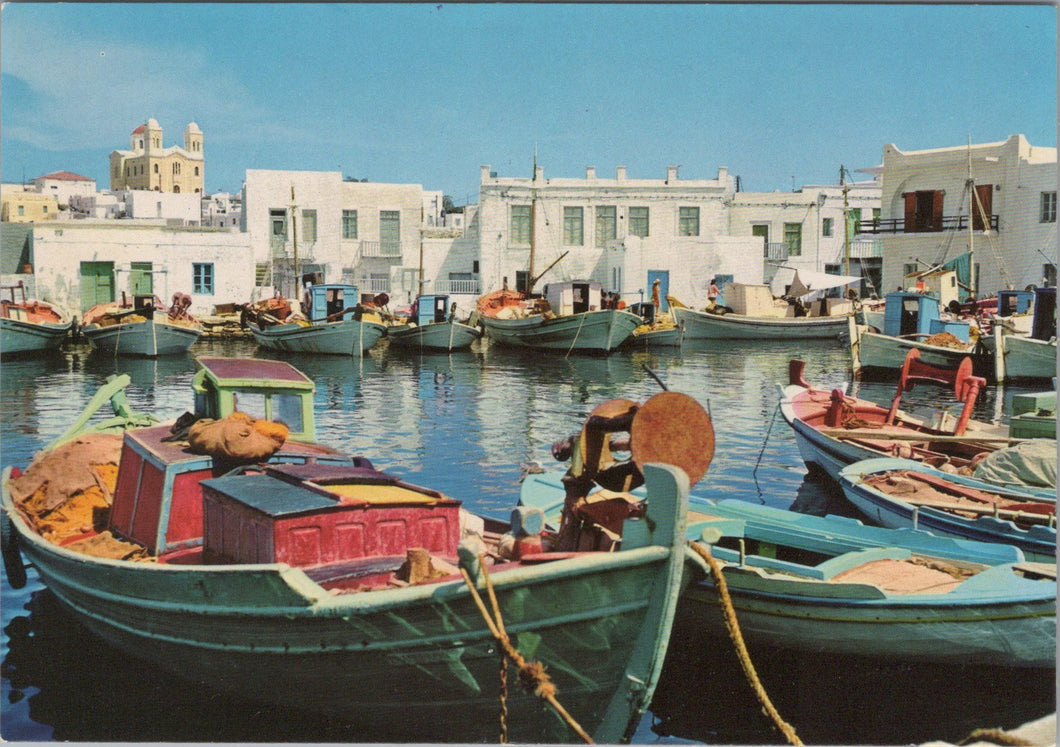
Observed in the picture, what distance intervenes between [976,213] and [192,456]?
36428mm

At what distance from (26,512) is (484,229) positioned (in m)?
37.9

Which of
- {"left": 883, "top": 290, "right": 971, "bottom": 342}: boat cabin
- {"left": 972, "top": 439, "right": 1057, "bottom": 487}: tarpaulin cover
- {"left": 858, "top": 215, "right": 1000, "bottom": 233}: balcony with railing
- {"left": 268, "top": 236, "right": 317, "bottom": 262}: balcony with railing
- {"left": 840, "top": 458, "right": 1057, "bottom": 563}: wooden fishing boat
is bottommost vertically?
{"left": 840, "top": 458, "right": 1057, "bottom": 563}: wooden fishing boat

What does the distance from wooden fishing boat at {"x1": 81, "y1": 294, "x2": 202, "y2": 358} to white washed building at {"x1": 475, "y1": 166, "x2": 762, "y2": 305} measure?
1603 cm

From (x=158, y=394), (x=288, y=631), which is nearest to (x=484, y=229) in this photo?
(x=158, y=394)

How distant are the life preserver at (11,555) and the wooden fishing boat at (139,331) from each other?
24.6 m

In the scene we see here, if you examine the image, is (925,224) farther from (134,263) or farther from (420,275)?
(134,263)

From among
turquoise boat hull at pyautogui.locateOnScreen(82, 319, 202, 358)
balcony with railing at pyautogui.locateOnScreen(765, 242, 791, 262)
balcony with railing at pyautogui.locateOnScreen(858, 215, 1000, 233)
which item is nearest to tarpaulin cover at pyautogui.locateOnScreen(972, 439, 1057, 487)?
turquoise boat hull at pyautogui.locateOnScreen(82, 319, 202, 358)

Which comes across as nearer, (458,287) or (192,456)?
(192,456)

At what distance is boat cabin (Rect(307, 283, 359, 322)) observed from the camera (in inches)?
1523

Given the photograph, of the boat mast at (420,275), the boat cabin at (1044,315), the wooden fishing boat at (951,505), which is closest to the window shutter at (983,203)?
the boat cabin at (1044,315)

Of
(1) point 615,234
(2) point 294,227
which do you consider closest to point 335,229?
(2) point 294,227

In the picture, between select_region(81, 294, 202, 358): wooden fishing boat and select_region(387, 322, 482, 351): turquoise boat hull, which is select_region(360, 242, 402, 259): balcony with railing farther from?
select_region(81, 294, 202, 358): wooden fishing boat

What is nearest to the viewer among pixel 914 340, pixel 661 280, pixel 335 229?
pixel 914 340

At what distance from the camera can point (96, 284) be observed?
3869 cm
